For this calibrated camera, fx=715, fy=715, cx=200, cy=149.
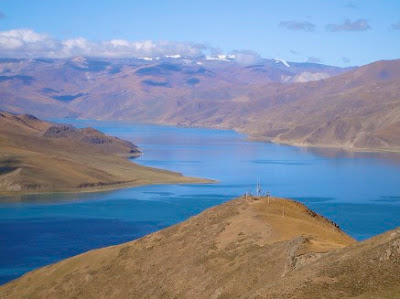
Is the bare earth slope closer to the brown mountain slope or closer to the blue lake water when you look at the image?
the blue lake water

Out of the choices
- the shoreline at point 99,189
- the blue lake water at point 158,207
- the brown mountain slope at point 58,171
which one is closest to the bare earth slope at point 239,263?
the blue lake water at point 158,207

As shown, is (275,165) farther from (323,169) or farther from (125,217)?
(125,217)

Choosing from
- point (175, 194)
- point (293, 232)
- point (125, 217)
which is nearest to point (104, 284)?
point (293, 232)

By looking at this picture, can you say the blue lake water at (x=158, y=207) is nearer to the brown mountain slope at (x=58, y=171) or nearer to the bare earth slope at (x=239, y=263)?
the brown mountain slope at (x=58, y=171)

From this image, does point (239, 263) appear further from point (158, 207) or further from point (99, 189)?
point (99, 189)

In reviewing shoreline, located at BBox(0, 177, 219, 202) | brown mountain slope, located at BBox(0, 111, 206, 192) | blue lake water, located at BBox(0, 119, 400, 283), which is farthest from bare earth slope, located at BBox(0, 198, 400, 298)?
brown mountain slope, located at BBox(0, 111, 206, 192)

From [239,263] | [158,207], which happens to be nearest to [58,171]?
[158,207]

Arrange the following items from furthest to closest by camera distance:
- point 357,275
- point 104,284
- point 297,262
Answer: point 104,284 → point 297,262 → point 357,275

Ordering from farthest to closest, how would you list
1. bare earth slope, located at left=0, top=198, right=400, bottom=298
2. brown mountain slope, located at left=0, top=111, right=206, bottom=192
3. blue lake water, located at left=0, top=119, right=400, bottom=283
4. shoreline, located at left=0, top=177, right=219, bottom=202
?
brown mountain slope, located at left=0, top=111, right=206, bottom=192 → shoreline, located at left=0, top=177, right=219, bottom=202 → blue lake water, located at left=0, top=119, right=400, bottom=283 → bare earth slope, located at left=0, top=198, right=400, bottom=298
